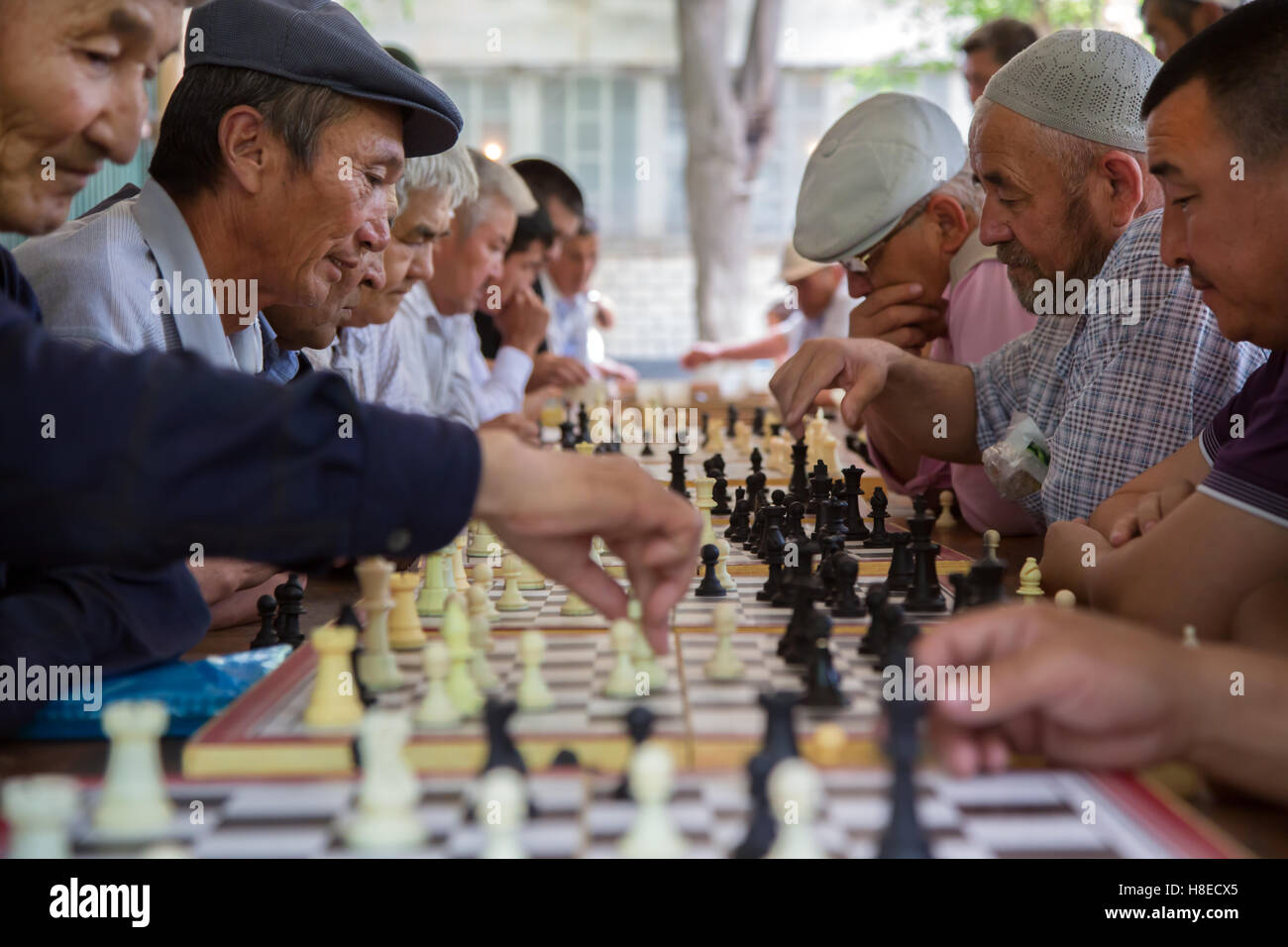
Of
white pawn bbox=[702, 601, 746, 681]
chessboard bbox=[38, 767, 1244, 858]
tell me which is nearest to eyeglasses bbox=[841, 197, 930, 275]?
white pawn bbox=[702, 601, 746, 681]

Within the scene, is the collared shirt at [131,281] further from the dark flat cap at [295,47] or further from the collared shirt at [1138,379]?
the collared shirt at [1138,379]

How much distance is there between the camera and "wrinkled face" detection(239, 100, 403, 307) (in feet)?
7.54

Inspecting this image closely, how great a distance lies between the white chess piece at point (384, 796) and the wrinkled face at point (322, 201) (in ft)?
4.76

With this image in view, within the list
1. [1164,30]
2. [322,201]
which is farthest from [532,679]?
[1164,30]

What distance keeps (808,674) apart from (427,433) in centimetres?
54

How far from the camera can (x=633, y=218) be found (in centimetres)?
1930

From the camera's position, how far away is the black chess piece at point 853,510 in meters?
2.71

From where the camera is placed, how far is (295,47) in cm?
221

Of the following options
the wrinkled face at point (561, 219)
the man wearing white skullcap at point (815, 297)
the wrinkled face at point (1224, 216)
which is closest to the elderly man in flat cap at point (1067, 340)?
the wrinkled face at point (1224, 216)

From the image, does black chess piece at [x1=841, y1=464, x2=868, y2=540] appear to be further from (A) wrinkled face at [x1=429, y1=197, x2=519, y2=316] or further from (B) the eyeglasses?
(A) wrinkled face at [x1=429, y1=197, x2=519, y2=316]

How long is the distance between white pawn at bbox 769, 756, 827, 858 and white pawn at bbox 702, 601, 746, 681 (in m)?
0.52

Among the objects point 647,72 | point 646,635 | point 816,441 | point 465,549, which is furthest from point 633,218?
point 646,635

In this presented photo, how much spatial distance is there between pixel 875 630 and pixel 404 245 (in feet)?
8.15
